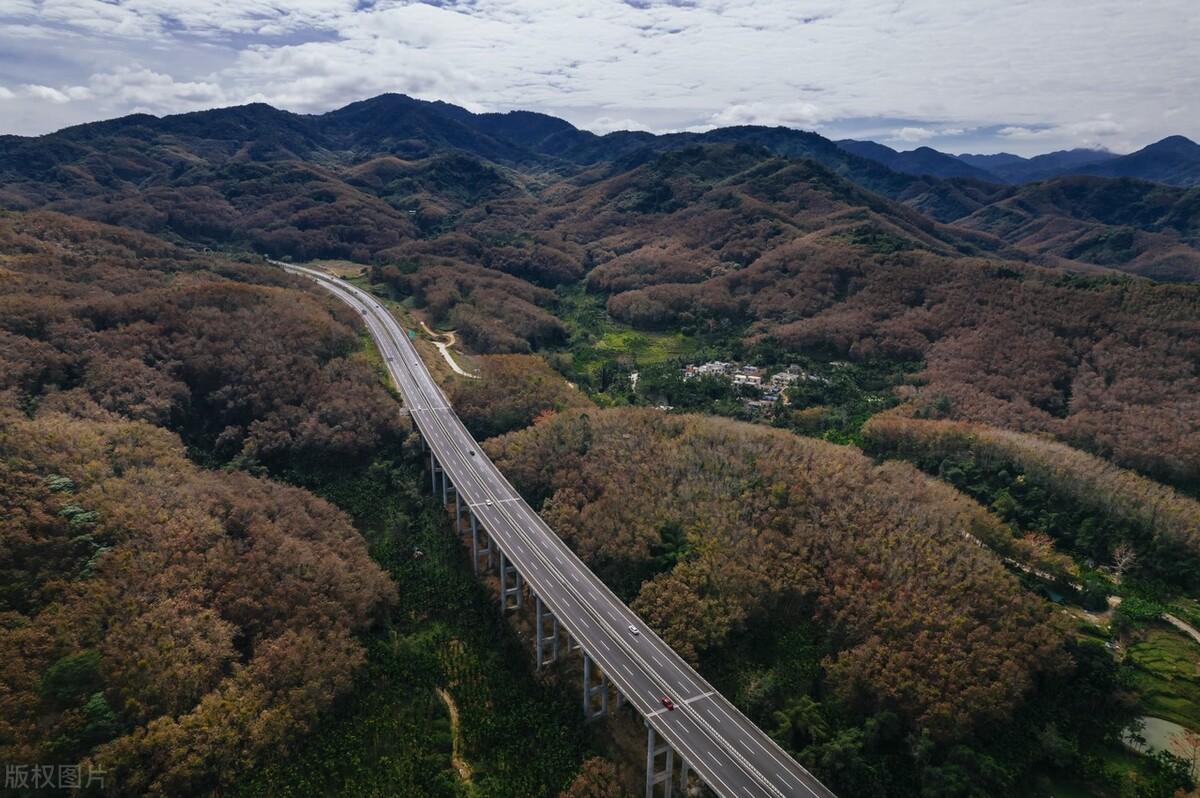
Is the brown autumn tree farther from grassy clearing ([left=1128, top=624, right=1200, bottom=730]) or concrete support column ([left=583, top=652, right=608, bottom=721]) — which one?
grassy clearing ([left=1128, top=624, right=1200, bottom=730])

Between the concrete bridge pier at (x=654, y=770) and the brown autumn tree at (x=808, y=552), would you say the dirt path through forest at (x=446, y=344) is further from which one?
the concrete bridge pier at (x=654, y=770)

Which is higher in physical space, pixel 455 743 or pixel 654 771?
pixel 654 771

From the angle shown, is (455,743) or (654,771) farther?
(455,743)

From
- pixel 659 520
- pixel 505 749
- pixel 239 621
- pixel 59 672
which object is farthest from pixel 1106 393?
pixel 59 672

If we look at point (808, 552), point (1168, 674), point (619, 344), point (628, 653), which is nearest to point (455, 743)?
point (628, 653)

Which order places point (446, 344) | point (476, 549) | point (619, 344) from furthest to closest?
point (619, 344)
point (446, 344)
point (476, 549)

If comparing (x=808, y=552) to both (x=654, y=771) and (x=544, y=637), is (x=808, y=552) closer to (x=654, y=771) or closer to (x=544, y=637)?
(x=654, y=771)
